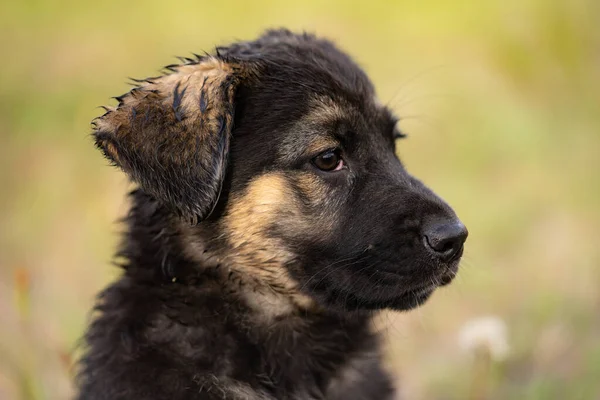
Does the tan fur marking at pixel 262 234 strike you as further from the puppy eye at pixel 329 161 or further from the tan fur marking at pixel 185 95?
the tan fur marking at pixel 185 95

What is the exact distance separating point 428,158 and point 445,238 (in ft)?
19.3

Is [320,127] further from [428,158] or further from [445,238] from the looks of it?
[428,158]

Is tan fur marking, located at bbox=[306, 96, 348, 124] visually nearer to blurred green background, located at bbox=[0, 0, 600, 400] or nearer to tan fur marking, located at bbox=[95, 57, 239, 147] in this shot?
tan fur marking, located at bbox=[95, 57, 239, 147]

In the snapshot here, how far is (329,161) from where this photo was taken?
4000 millimetres

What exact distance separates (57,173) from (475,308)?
485 cm

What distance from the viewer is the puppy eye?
3.97m

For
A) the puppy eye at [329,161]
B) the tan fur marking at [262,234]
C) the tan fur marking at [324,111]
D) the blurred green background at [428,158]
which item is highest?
the blurred green background at [428,158]

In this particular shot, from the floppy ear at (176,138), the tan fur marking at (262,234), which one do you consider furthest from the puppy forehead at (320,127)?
the floppy ear at (176,138)

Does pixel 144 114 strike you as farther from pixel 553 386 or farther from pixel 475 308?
pixel 475 308

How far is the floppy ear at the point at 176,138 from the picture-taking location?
12.2ft

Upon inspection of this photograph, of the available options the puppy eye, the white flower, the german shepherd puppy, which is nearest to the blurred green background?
the white flower

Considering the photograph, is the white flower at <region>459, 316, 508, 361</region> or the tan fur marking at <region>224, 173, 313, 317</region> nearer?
the tan fur marking at <region>224, 173, 313, 317</region>

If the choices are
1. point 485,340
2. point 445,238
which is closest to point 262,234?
point 445,238

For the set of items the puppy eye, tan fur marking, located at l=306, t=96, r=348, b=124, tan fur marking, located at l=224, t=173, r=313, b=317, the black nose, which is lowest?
tan fur marking, located at l=224, t=173, r=313, b=317
